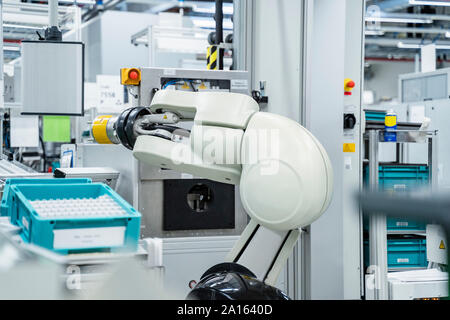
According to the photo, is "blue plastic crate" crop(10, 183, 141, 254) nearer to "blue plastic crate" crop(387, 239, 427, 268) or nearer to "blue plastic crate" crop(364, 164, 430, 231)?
"blue plastic crate" crop(364, 164, 430, 231)

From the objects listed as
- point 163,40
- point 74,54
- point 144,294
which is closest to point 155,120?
point 144,294

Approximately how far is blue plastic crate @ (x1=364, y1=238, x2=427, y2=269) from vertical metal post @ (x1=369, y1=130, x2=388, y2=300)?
66 centimetres

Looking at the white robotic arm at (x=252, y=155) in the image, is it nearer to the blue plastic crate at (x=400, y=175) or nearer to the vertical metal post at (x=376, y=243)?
the vertical metal post at (x=376, y=243)

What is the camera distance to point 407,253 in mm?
4094

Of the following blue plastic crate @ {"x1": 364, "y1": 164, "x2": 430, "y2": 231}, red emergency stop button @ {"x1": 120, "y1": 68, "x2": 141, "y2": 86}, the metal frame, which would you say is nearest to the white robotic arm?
red emergency stop button @ {"x1": 120, "y1": 68, "x2": 141, "y2": 86}

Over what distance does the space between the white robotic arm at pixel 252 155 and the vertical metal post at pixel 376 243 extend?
1948 millimetres

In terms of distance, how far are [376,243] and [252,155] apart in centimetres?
219

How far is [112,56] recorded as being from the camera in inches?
349

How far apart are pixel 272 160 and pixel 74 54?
1367 millimetres

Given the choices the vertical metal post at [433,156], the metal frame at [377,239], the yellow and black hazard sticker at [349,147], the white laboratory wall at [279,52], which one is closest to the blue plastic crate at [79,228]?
the white laboratory wall at [279,52]

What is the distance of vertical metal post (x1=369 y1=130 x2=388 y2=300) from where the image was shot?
11.0 feet
